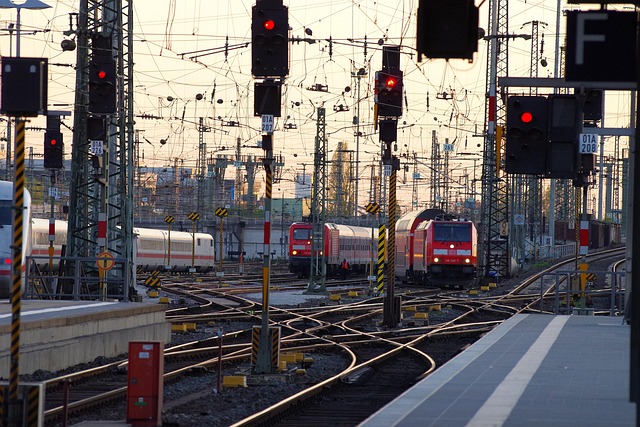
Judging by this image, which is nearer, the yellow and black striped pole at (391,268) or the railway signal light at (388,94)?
the railway signal light at (388,94)

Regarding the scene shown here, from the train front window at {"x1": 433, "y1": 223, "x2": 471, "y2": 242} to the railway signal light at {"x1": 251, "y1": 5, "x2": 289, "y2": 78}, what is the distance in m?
36.6

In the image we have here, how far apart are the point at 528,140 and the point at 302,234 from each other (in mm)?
49284

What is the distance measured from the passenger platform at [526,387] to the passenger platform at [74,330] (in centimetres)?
603

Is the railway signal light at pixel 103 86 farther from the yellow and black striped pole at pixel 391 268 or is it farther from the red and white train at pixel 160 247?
the red and white train at pixel 160 247

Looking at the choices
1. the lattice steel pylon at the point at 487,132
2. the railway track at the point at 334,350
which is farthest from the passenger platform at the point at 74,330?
the lattice steel pylon at the point at 487,132

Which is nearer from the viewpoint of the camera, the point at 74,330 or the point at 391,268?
the point at 74,330

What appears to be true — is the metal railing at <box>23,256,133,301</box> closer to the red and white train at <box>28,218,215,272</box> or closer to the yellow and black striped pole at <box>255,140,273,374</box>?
the yellow and black striped pole at <box>255,140,273,374</box>

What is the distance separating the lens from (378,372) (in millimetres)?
21328

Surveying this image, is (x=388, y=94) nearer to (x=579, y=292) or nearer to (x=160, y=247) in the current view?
(x=579, y=292)

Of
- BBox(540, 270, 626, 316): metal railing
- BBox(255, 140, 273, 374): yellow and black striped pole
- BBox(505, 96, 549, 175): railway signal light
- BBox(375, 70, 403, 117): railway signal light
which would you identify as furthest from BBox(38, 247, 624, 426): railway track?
BBox(375, 70, 403, 117): railway signal light

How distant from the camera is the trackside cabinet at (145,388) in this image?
13711 millimetres

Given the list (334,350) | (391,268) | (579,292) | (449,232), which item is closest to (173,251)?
(449,232)

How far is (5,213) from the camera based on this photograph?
30531 mm

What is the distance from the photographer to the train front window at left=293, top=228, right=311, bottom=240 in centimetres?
6838
